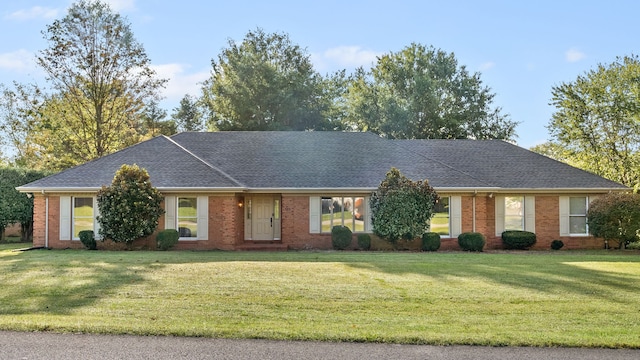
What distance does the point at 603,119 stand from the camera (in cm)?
3155

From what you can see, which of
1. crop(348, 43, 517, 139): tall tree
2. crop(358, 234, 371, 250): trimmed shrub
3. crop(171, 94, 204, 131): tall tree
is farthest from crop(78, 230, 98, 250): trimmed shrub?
crop(171, 94, 204, 131): tall tree

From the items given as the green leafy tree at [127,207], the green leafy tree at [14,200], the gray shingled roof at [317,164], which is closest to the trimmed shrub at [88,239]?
the green leafy tree at [127,207]

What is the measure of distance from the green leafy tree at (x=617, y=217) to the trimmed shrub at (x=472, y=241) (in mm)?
4949

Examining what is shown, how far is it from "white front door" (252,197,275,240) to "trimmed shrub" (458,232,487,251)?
7905 millimetres

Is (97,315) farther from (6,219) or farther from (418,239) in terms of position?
(6,219)

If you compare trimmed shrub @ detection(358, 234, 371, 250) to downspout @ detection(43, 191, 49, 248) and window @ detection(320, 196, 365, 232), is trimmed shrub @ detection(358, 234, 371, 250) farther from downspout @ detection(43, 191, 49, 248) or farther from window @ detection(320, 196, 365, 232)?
downspout @ detection(43, 191, 49, 248)

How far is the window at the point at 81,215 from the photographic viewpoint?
20.8m

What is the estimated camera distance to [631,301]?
383 inches

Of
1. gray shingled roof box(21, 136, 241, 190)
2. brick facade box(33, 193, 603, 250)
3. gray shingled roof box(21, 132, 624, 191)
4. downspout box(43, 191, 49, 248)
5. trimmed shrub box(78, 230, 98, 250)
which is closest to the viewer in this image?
trimmed shrub box(78, 230, 98, 250)

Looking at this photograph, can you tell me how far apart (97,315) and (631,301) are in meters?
9.29

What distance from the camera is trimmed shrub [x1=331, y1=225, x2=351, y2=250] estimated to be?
67.1 feet

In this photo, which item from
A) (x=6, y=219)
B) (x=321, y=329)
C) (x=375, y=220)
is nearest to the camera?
(x=321, y=329)

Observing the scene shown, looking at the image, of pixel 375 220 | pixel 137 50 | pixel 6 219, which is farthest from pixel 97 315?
pixel 137 50

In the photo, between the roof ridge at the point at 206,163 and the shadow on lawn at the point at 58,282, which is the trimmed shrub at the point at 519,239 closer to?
the roof ridge at the point at 206,163
